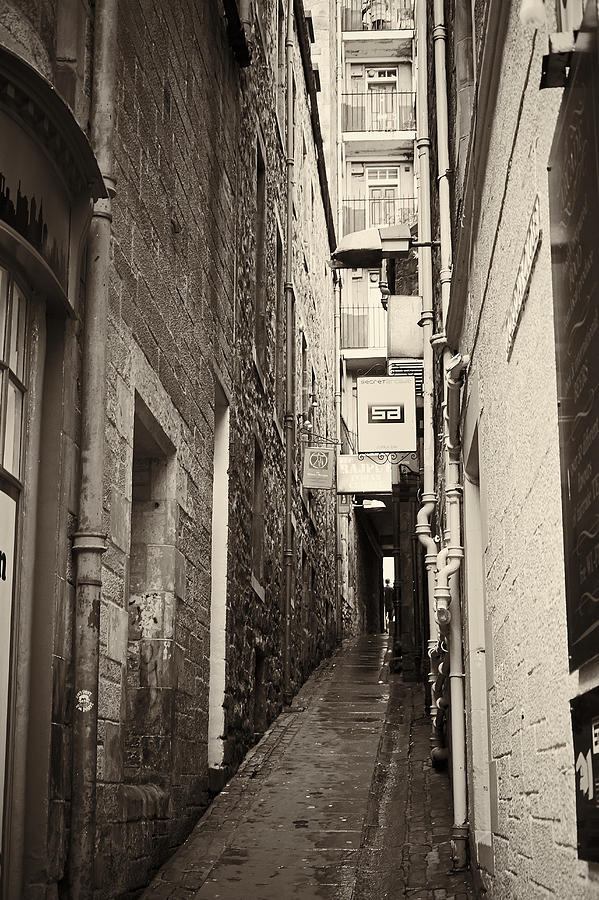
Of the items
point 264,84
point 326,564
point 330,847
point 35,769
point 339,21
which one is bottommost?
point 330,847

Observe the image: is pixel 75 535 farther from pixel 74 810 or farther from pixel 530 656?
pixel 530 656

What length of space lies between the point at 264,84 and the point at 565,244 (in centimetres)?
1055

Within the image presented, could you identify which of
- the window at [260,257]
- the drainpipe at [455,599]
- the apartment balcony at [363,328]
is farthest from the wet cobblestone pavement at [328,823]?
the apartment balcony at [363,328]

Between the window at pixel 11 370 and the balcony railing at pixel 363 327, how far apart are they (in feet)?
73.9

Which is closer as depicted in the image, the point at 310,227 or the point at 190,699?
the point at 190,699

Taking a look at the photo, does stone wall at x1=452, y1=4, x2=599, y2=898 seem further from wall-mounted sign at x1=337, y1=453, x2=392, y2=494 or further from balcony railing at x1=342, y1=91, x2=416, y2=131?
balcony railing at x1=342, y1=91, x2=416, y2=131

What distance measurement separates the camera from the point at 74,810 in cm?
473

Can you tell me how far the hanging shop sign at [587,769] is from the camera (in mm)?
2307

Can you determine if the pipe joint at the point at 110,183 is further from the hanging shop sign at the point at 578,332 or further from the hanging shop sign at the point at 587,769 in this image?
the hanging shop sign at the point at 587,769

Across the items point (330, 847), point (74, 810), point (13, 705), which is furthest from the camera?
point (330, 847)

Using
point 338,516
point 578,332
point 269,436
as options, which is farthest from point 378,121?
point 578,332

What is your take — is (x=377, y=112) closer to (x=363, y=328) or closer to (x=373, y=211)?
(x=373, y=211)

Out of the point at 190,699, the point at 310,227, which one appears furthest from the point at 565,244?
the point at 310,227

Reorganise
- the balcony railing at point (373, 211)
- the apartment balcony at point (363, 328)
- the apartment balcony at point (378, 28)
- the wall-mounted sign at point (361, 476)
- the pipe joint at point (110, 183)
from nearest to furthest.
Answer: the pipe joint at point (110, 183)
the wall-mounted sign at point (361, 476)
the apartment balcony at point (363, 328)
the balcony railing at point (373, 211)
the apartment balcony at point (378, 28)
